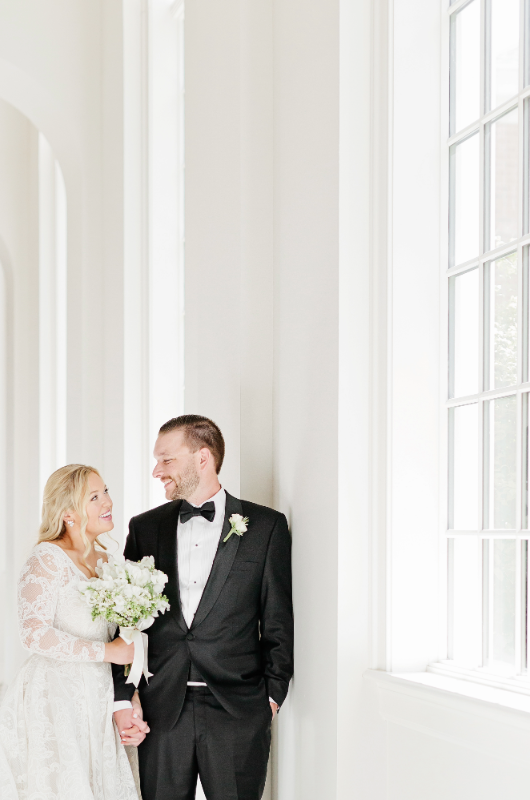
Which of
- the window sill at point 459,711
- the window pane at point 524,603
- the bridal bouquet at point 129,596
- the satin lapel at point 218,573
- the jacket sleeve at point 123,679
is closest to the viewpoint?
the window sill at point 459,711

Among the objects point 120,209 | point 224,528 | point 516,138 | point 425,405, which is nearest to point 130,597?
point 224,528

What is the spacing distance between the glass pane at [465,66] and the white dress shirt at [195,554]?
1.65 metres

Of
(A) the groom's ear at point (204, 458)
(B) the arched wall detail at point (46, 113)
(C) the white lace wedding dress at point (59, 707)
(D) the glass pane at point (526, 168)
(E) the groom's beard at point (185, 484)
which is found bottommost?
(C) the white lace wedding dress at point (59, 707)

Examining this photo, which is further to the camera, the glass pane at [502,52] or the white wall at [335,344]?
the white wall at [335,344]

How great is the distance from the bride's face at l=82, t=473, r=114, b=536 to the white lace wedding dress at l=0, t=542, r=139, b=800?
182 millimetres

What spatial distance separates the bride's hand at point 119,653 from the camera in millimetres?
3320

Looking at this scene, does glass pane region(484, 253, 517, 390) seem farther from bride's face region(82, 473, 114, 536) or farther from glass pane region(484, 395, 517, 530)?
bride's face region(82, 473, 114, 536)

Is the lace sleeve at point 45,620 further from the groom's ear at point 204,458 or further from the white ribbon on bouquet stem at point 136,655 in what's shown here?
the groom's ear at point 204,458

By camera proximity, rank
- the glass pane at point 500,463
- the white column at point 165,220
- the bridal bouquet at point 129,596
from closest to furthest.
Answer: the glass pane at point 500,463
the bridal bouquet at point 129,596
the white column at point 165,220

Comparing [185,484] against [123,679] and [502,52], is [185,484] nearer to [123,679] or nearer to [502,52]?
[123,679]

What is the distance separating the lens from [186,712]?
3211 mm

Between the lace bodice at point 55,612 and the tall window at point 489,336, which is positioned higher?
the tall window at point 489,336

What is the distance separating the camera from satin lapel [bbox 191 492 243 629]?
325cm

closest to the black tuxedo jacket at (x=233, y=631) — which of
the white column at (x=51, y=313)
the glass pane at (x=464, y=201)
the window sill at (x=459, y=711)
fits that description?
the window sill at (x=459, y=711)
